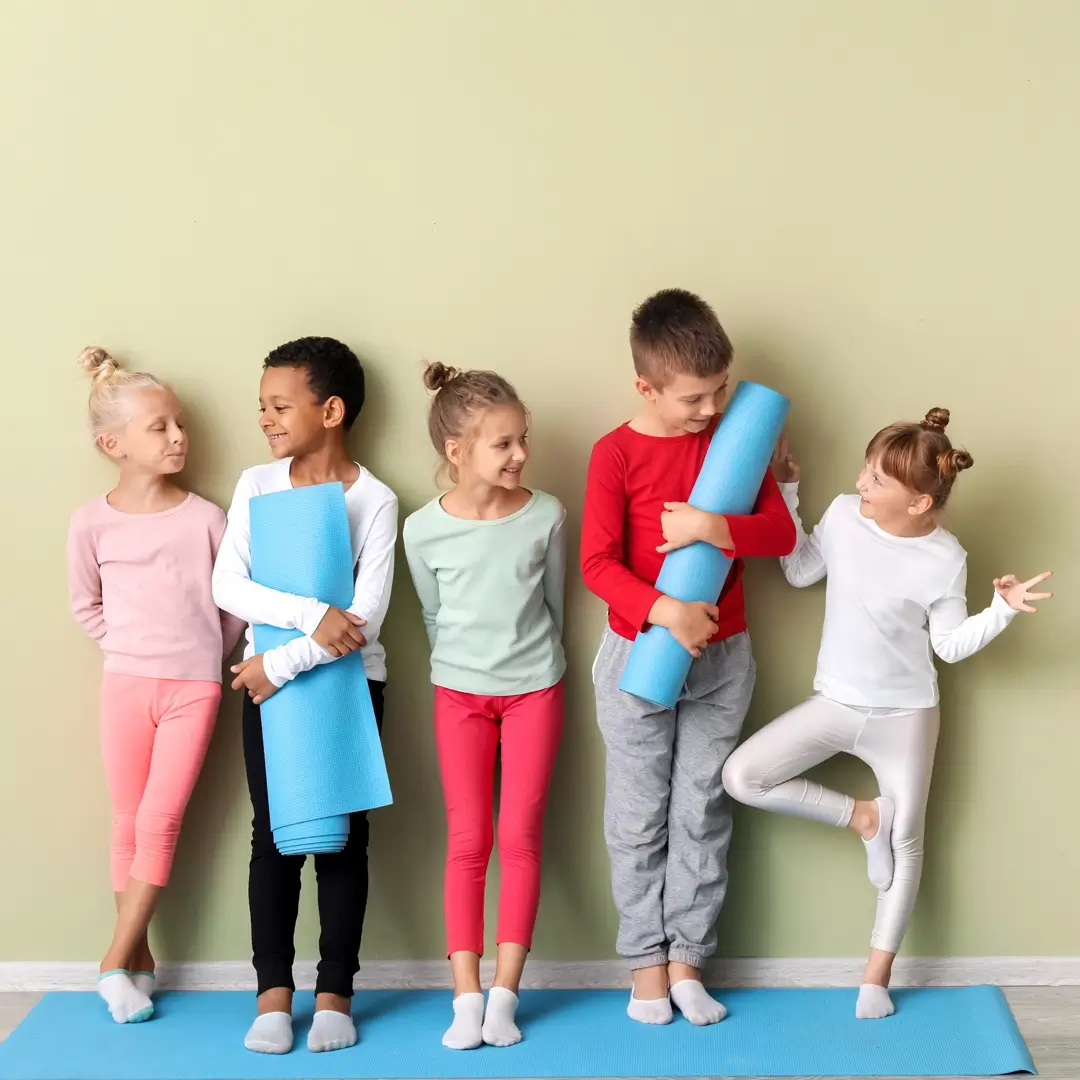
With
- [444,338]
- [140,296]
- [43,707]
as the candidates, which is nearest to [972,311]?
[444,338]

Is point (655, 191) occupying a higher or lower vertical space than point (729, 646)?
higher

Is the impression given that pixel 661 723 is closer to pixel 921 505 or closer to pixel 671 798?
pixel 671 798

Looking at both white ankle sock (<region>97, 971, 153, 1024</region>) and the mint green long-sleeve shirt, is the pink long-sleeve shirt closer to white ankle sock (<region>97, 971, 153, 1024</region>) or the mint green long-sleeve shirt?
the mint green long-sleeve shirt

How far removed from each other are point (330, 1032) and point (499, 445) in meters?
1.09

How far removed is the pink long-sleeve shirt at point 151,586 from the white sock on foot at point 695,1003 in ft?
3.48

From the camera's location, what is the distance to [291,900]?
7.24 ft

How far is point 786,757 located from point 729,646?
9.1 inches

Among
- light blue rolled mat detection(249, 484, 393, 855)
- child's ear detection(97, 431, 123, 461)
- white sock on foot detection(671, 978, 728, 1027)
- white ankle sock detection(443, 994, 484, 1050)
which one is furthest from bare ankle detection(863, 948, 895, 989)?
child's ear detection(97, 431, 123, 461)

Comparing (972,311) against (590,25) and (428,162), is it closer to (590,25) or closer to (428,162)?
(590,25)

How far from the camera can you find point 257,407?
235 centimetres

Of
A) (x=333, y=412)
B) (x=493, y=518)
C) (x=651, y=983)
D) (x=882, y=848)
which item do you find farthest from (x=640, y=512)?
(x=651, y=983)

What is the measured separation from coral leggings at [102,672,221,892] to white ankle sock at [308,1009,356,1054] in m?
0.41

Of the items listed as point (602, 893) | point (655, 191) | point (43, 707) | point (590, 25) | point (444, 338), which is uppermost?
point (590, 25)

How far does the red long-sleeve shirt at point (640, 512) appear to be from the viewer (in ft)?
7.03
